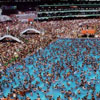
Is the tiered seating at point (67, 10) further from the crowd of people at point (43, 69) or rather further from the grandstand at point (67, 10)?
the crowd of people at point (43, 69)

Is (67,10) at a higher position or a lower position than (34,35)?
higher

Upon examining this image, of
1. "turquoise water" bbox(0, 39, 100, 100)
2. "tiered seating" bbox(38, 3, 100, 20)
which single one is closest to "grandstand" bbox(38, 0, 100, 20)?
"tiered seating" bbox(38, 3, 100, 20)

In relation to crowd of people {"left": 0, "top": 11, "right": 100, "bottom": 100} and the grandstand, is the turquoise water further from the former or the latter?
the grandstand

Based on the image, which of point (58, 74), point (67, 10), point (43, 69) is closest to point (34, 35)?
point (67, 10)

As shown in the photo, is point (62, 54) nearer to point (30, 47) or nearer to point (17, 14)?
point (30, 47)

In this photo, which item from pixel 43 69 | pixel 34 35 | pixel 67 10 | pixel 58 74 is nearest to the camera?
pixel 58 74

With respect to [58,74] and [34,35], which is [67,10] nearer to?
[34,35]

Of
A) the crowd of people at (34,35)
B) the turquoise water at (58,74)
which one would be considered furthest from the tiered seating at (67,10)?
the turquoise water at (58,74)

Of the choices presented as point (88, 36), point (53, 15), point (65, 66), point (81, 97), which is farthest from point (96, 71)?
point (53, 15)
